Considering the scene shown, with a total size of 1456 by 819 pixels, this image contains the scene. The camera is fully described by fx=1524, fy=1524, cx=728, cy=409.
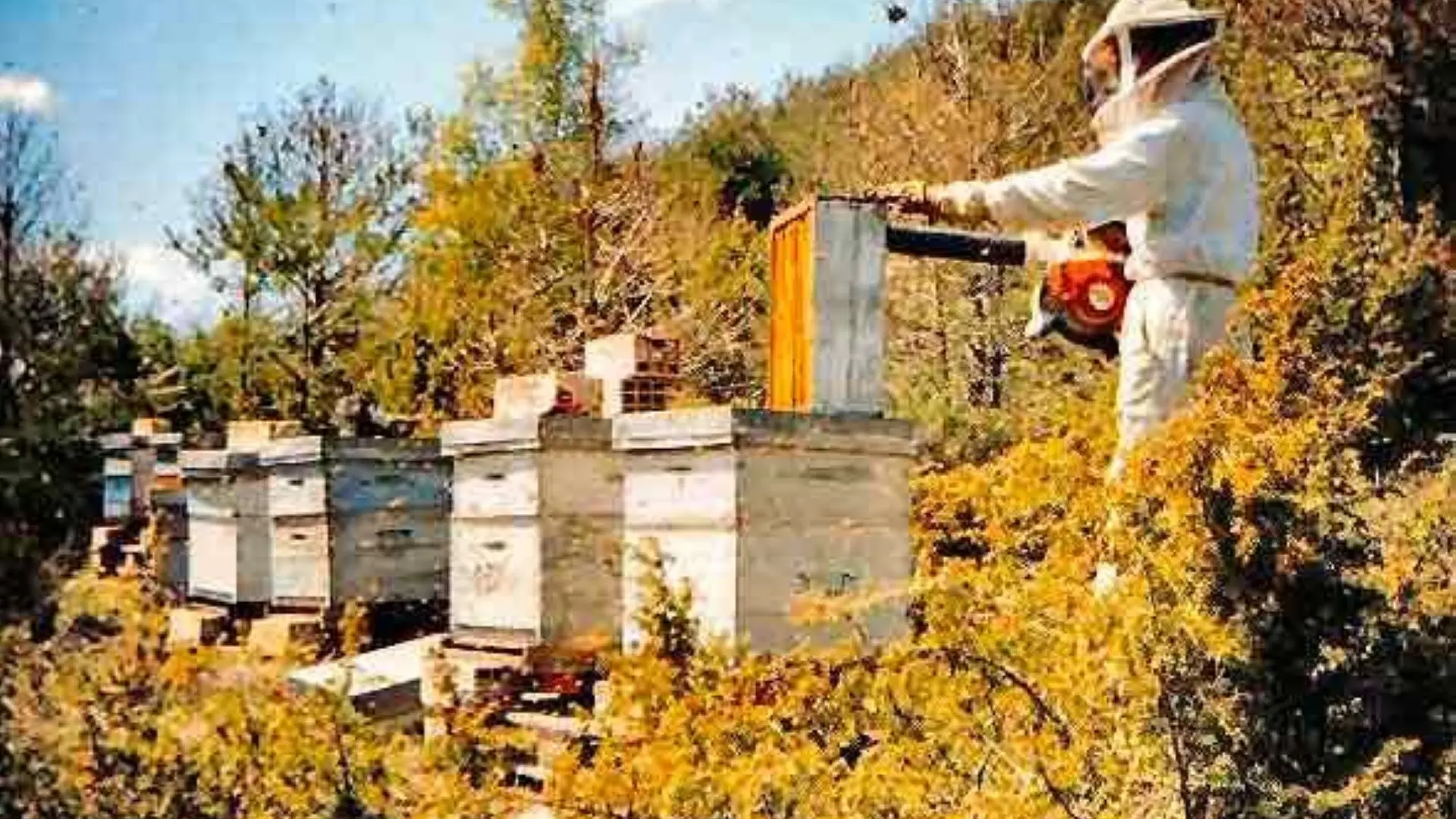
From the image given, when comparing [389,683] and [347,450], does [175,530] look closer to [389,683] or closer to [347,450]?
[347,450]

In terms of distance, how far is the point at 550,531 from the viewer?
520 centimetres

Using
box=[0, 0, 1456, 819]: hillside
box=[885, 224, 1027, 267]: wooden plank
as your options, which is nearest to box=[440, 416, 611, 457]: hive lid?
box=[0, 0, 1456, 819]: hillside

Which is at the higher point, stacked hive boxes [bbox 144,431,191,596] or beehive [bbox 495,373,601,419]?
beehive [bbox 495,373,601,419]

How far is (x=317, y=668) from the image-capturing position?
240 inches

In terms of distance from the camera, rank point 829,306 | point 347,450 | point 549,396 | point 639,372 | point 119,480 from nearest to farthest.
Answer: point 829,306
point 639,372
point 549,396
point 347,450
point 119,480

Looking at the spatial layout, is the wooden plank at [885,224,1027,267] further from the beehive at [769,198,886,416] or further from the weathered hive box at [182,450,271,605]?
the weathered hive box at [182,450,271,605]

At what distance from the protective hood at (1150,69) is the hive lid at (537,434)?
7.04 ft

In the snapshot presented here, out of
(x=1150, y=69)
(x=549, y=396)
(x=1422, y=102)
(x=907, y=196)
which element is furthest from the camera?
(x=1422, y=102)

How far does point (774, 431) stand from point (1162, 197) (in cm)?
122

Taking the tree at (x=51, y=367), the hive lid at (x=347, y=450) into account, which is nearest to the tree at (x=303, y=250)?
the tree at (x=51, y=367)

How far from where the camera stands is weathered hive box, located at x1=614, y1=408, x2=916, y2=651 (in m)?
4.25

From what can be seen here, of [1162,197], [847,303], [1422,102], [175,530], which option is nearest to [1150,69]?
[1162,197]

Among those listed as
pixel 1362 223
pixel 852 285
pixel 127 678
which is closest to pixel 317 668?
pixel 127 678

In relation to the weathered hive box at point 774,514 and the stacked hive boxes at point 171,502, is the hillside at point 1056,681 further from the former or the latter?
the stacked hive boxes at point 171,502
